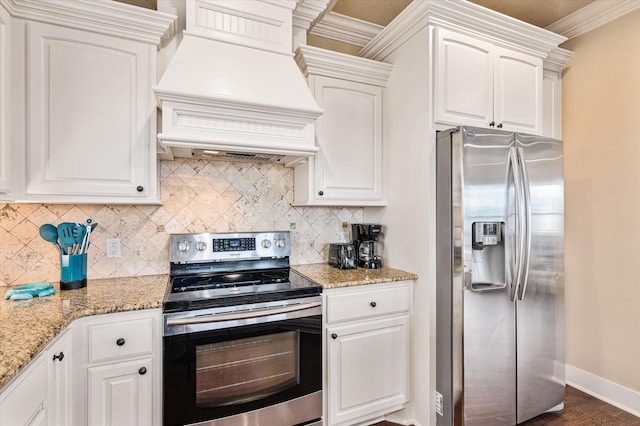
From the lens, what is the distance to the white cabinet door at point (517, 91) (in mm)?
2225

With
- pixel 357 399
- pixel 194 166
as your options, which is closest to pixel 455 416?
pixel 357 399

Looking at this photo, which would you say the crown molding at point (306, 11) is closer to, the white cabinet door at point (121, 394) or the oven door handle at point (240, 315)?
the oven door handle at point (240, 315)

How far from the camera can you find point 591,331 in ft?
8.28

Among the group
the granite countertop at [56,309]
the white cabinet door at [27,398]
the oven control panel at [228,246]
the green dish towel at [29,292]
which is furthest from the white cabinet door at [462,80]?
the green dish towel at [29,292]

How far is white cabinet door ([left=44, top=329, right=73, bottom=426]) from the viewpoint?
1.21 metres

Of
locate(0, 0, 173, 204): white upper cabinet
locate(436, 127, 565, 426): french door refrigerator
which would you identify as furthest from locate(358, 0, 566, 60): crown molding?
locate(0, 0, 173, 204): white upper cabinet

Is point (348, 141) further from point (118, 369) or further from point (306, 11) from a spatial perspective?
point (118, 369)

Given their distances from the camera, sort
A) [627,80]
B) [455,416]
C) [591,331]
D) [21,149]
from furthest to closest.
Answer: [591,331] → [627,80] → [455,416] → [21,149]

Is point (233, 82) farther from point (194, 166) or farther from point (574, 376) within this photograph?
point (574, 376)

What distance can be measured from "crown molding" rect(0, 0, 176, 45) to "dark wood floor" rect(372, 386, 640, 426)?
2.73 m

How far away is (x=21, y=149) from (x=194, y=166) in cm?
87

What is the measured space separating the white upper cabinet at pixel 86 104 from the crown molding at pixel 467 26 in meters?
1.43

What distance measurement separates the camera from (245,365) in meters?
1.72

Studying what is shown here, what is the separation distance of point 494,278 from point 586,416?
1.27 m
